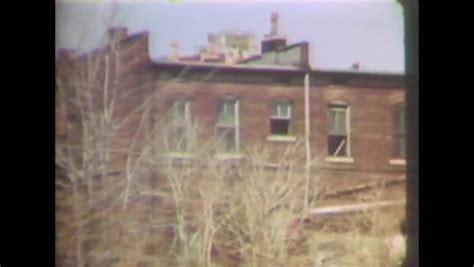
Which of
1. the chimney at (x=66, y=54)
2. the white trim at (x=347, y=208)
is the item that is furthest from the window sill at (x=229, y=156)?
the chimney at (x=66, y=54)

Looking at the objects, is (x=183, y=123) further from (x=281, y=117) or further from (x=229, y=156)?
(x=281, y=117)

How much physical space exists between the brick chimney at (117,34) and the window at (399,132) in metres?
1.40

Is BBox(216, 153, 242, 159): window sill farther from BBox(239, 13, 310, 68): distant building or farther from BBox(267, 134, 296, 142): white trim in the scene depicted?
BBox(239, 13, 310, 68): distant building

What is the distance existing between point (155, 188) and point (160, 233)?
0.22m

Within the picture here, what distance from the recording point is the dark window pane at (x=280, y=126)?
706 centimetres

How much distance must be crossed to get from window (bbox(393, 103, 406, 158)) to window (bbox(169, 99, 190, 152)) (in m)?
1.03

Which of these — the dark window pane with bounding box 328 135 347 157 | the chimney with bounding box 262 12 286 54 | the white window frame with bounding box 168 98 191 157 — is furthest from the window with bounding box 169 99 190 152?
the dark window pane with bounding box 328 135 347 157

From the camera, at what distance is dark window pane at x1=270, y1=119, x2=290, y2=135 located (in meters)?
7.06

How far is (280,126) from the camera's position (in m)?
7.07

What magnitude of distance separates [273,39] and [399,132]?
77 centimetres

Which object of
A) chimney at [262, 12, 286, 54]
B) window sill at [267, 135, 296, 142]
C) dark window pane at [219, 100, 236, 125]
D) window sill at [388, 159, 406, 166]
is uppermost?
chimney at [262, 12, 286, 54]

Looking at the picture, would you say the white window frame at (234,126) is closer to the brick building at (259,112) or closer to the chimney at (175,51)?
the brick building at (259,112)

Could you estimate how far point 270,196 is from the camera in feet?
23.1
